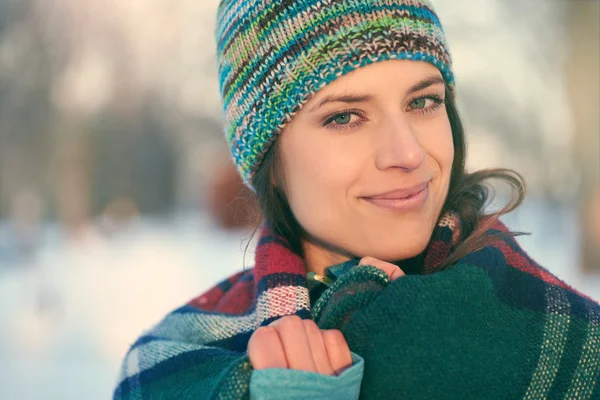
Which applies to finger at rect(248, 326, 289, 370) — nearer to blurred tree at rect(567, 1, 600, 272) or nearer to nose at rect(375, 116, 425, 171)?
nose at rect(375, 116, 425, 171)

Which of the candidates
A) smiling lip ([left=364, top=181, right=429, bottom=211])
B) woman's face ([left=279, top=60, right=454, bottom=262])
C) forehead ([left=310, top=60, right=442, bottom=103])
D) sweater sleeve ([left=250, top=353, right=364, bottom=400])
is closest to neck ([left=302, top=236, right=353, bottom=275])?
woman's face ([left=279, top=60, right=454, bottom=262])

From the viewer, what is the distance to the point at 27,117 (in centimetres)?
1342

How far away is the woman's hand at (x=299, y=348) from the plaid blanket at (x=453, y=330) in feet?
0.12

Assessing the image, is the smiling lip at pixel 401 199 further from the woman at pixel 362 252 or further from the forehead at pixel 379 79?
the forehead at pixel 379 79

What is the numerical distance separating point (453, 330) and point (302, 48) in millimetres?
786

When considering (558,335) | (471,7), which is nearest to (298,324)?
(558,335)

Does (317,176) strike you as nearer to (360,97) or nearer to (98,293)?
(360,97)

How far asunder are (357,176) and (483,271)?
370mm

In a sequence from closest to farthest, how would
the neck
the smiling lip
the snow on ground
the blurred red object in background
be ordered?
the smiling lip, the neck, the snow on ground, the blurred red object in background

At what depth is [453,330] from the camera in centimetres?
113

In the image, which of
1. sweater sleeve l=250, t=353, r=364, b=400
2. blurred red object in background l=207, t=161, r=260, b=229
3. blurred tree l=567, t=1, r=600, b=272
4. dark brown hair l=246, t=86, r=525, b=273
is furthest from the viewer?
blurred red object in background l=207, t=161, r=260, b=229

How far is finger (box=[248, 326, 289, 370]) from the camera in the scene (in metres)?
1.07

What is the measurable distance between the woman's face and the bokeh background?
0.43m

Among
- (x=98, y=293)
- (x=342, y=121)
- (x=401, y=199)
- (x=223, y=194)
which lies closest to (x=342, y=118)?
(x=342, y=121)
